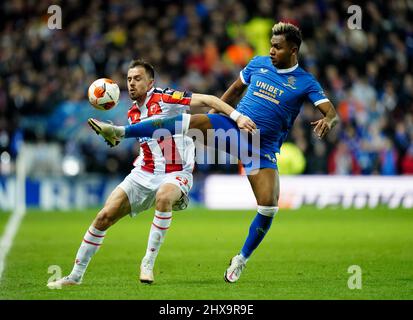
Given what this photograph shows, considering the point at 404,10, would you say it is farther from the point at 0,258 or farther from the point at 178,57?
the point at 0,258

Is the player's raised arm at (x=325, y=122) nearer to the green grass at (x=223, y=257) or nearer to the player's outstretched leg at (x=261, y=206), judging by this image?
the player's outstretched leg at (x=261, y=206)

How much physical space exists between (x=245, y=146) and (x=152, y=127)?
107 cm

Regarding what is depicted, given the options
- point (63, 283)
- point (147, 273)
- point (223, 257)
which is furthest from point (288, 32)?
point (223, 257)

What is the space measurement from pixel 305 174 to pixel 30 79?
23.3 feet

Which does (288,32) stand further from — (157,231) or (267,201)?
(157,231)

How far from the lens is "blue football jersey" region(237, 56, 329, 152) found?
30.8 ft

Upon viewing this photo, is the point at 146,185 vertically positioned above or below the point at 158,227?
above

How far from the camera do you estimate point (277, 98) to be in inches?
371

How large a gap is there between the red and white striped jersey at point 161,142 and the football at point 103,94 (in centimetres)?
28

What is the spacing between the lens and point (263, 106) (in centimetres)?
945

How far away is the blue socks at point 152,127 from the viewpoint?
8688 millimetres
